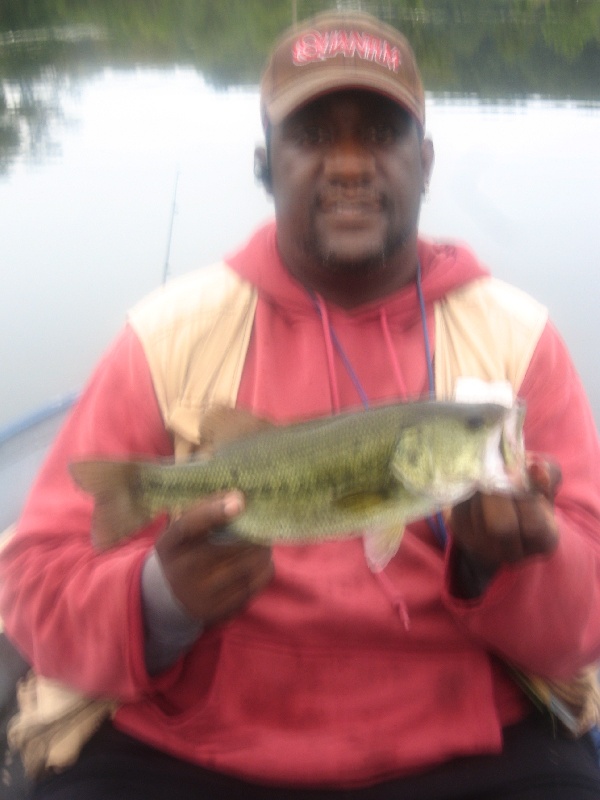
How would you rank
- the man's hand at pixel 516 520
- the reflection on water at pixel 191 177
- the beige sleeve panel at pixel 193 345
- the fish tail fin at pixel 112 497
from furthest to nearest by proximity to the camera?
the reflection on water at pixel 191 177 → the beige sleeve panel at pixel 193 345 → the fish tail fin at pixel 112 497 → the man's hand at pixel 516 520

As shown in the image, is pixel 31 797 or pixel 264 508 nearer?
pixel 264 508

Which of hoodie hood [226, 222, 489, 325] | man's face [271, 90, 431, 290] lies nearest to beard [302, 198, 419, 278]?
man's face [271, 90, 431, 290]

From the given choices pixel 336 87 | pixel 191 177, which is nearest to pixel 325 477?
pixel 336 87

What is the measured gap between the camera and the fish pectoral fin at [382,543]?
57.8 inches

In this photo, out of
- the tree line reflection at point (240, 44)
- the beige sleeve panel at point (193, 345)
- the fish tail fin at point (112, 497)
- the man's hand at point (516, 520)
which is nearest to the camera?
the man's hand at point (516, 520)

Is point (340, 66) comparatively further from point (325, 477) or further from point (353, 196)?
point (325, 477)

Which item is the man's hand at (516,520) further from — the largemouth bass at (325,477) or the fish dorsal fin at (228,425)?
the fish dorsal fin at (228,425)

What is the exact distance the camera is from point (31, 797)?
68.2 inches

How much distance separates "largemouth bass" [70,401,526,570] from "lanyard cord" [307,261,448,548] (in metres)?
0.31

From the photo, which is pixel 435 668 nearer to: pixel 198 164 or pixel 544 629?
pixel 544 629

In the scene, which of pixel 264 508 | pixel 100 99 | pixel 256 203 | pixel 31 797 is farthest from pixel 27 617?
pixel 100 99

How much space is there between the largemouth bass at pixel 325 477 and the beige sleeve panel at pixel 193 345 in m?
0.24

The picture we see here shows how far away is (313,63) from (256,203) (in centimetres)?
522

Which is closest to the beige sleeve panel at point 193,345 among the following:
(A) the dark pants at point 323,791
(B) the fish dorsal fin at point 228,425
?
(B) the fish dorsal fin at point 228,425
